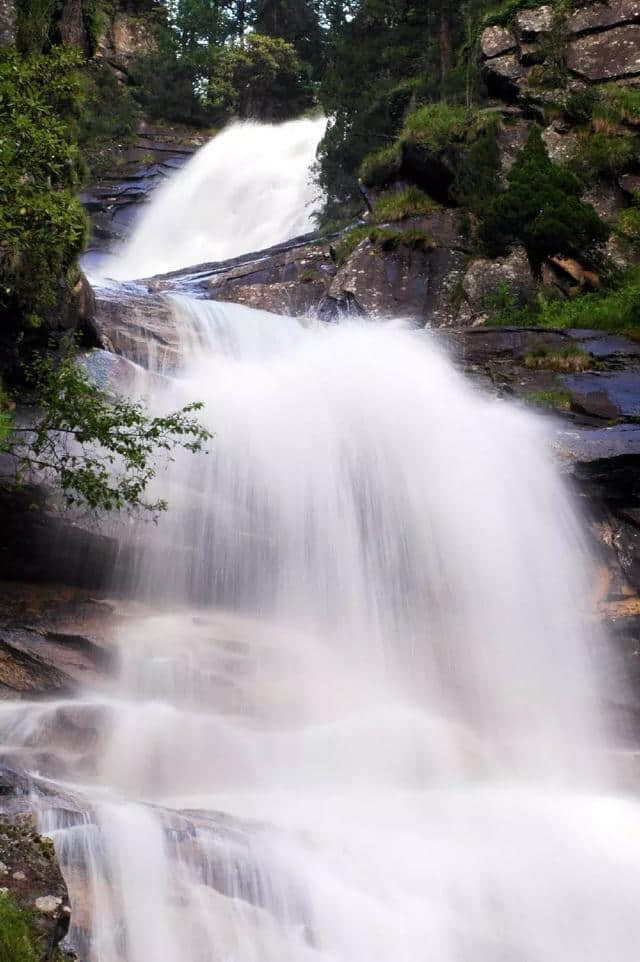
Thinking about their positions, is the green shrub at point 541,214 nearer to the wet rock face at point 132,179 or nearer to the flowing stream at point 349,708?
the flowing stream at point 349,708

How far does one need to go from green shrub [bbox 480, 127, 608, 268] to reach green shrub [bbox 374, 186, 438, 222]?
2.54 metres

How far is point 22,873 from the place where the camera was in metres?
4.61

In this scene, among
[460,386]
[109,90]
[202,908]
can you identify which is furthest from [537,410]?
[109,90]

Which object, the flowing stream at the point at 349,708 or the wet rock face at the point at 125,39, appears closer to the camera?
the flowing stream at the point at 349,708

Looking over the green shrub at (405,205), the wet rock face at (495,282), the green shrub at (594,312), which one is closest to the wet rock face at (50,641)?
the green shrub at (594,312)

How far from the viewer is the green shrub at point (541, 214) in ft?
53.2

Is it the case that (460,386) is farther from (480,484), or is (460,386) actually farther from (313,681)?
(313,681)

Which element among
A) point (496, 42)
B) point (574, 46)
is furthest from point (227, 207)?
point (574, 46)

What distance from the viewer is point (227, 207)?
2972cm

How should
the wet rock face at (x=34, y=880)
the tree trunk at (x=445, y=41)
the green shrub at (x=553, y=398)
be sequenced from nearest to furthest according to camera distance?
the wet rock face at (x=34, y=880)
the green shrub at (x=553, y=398)
the tree trunk at (x=445, y=41)

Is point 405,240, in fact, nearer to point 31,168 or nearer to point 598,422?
point 598,422

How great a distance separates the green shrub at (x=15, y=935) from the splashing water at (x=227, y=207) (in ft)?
78.7

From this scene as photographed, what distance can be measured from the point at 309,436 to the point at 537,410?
3174 millimetres

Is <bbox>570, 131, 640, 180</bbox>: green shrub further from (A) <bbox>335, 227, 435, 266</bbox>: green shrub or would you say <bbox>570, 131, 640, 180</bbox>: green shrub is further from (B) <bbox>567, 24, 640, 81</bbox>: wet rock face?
(A) <bbox>335, 227, 435, 266</bbox>: green shrub
